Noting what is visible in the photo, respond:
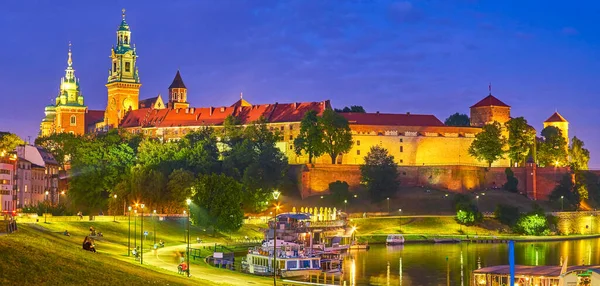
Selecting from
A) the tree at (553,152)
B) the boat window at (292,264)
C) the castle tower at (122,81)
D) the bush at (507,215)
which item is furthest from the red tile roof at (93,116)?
the boat window at (292,264)

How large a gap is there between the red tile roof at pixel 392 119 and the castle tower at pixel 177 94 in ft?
140

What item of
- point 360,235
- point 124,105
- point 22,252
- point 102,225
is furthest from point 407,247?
point 124,105

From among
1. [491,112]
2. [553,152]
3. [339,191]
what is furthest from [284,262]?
[491,112]

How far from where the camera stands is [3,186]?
315ft

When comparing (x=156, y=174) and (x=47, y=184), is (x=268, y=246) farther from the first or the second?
(x=47, y=184)

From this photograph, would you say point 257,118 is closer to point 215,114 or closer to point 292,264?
point 215,114

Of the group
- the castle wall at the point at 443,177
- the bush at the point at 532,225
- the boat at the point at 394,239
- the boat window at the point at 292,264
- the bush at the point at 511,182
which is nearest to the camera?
the boat window at the point at 292,264

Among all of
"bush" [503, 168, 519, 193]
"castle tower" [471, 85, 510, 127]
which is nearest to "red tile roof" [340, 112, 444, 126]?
"castle tower" [471, 85, 510, 127]

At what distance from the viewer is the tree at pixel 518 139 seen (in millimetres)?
137500

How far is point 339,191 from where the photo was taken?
128875 mm

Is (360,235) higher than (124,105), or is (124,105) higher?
(124,105)

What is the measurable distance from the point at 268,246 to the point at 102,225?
15.6 m

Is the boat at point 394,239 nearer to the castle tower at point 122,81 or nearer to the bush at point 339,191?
the bush at point 339,191

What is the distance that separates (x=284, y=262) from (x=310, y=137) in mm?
64669
